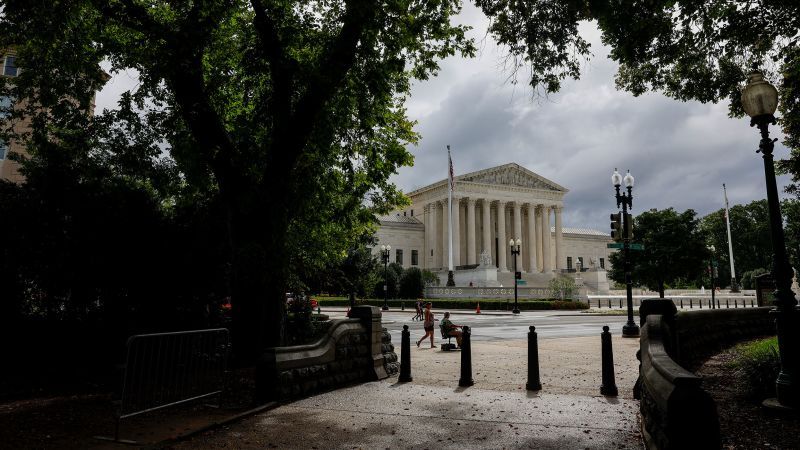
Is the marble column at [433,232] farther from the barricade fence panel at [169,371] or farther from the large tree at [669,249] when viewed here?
the barricade fence panel at [169,371]

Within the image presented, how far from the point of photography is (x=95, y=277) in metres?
10.9

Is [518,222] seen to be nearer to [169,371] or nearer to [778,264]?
[778,264]

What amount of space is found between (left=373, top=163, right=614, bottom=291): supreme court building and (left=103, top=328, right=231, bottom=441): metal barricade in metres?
67.7

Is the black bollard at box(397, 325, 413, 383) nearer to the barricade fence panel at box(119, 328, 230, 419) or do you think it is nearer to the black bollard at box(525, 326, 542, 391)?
the black bollard at box(525, 326, 542, 391)

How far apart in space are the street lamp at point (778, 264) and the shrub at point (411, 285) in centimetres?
5595

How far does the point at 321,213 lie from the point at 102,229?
5500 mm

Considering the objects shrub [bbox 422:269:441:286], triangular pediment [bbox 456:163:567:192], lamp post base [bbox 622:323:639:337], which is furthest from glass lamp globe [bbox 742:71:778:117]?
triangular pediment [bbox 456:163:567:192]

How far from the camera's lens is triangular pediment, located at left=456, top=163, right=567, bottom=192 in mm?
79625

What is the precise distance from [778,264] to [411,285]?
184 ft

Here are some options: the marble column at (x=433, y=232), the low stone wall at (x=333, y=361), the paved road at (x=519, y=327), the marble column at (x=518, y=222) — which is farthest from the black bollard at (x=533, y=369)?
the marble column at (x=433, y=232)

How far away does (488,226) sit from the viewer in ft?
265

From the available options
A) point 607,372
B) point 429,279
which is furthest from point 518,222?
point 607,372

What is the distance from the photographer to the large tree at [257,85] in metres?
9.94

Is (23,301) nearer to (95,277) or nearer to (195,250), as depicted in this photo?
(95,277)
